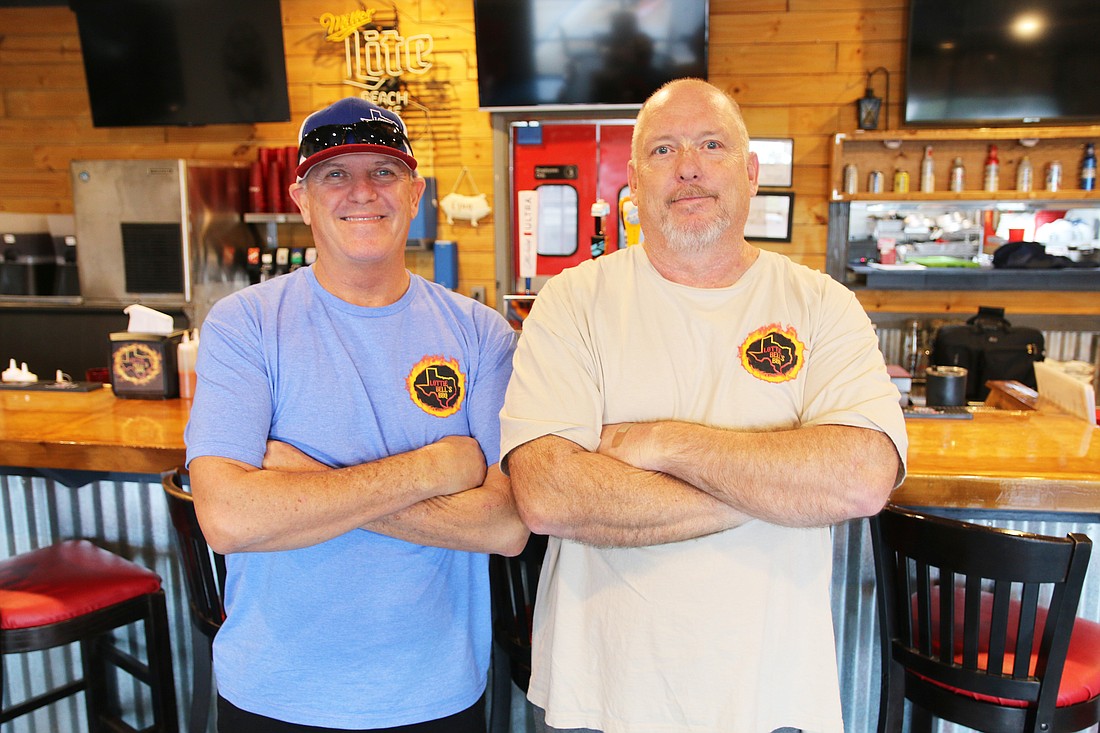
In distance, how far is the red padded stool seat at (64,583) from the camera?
6.19ft

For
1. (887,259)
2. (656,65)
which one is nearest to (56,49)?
(656,65)

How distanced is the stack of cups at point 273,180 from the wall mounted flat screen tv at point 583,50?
46.5 inches

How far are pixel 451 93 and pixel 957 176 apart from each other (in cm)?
279

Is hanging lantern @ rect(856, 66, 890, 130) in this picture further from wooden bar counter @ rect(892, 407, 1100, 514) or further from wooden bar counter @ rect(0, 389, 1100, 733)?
wooden bar counter @ rect(892, 407, 1100, 514)

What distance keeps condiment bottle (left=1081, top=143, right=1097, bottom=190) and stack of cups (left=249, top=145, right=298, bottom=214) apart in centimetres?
422

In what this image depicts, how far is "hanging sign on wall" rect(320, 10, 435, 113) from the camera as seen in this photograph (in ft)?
16.1

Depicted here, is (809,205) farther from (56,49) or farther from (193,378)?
(56,49)

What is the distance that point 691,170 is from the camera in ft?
4.94

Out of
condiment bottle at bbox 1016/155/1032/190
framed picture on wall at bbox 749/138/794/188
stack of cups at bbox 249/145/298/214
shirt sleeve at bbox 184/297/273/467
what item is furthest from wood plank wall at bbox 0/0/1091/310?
shirt sleeve at bbox 184/297/273/467

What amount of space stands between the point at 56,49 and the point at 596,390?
5370 mm

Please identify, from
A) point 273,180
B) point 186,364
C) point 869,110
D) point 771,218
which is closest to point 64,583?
point 186,364

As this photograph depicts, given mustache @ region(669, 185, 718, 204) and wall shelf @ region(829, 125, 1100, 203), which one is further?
wall shelf @ region(829, 125, 1100, 203)

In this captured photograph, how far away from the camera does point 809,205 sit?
482 cm

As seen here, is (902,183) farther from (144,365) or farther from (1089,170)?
(144,365)
